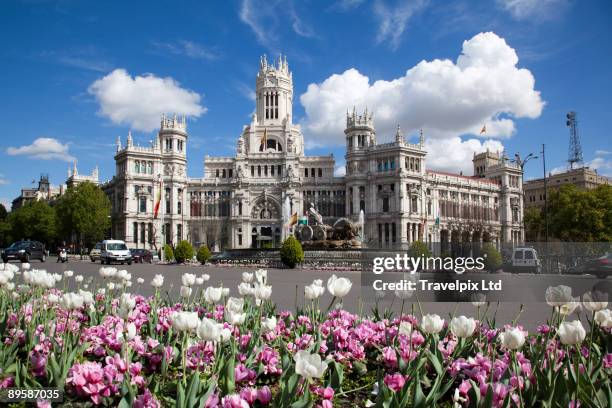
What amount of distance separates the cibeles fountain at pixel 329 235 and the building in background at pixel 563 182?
79.0 metres

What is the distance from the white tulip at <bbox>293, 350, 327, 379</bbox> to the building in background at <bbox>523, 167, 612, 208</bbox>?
378 feet

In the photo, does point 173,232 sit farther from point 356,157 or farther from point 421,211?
point 421,211

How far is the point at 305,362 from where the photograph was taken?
3156 mm

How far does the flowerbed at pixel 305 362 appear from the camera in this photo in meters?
3.85

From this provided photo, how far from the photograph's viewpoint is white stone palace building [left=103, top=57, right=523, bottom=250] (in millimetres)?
85000

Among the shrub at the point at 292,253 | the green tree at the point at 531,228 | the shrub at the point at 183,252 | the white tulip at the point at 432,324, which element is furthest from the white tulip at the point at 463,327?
the green tree at the point at 531,228

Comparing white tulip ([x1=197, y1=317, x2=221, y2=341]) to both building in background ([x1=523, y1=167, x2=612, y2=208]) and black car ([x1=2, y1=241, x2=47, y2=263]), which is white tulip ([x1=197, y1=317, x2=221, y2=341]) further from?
building in background ([x1=523, y1=167, x2=612, y2=208])

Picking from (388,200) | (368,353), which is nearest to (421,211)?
(388,200)

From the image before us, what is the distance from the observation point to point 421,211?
85.5 metres

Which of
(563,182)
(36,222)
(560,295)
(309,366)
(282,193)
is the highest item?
(563,182)

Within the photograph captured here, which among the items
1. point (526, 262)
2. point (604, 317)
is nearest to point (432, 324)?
point (604, 317)

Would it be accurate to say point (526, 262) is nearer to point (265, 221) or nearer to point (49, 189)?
point (265, 221)

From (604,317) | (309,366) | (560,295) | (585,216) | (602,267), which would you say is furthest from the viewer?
(585,216)

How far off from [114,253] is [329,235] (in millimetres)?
18578
